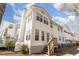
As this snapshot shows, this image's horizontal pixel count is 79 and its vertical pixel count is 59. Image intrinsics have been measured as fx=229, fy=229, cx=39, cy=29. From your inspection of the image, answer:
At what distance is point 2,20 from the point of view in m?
2.99

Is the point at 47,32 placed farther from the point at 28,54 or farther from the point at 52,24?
the point at 28,54

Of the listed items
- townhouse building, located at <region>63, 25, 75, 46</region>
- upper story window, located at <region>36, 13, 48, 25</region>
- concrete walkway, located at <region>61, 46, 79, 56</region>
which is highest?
upper story window, located at <region>36, 13, 48, 25</region>

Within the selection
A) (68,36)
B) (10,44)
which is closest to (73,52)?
(68,36)

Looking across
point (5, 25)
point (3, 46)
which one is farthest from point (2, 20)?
point (3, 46)

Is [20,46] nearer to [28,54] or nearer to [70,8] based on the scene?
[28,54]

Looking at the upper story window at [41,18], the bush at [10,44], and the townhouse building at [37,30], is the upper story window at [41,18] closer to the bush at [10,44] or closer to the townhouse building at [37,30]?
the townhouse building at [37,30]

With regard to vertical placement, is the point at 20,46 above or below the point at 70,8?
below

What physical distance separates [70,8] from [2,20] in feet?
2.95

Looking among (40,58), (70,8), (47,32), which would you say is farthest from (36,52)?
(70,8)

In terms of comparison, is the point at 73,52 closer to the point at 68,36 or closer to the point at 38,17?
the point at 68,36

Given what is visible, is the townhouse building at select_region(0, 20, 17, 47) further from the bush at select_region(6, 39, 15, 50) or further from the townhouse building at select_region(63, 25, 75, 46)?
the townhouse building at select_region(63, 25, 75, 46)

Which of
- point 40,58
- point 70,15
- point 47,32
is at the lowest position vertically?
point 40,58

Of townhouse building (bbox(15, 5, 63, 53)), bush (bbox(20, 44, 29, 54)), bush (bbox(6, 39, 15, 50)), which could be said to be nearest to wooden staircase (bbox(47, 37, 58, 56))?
townhouse building (bbox(15, 5, 63, 53))

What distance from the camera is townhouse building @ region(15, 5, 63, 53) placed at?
2.92 metres
